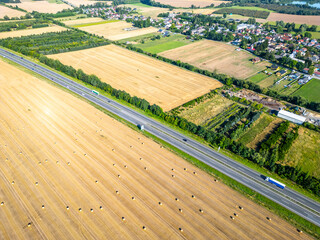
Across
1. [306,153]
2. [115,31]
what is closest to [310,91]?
[306,153]

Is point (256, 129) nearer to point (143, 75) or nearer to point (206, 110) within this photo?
point (206, 110)

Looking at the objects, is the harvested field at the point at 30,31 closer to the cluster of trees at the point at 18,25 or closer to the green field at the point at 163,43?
→ the cluster of trees at the point at 18,25

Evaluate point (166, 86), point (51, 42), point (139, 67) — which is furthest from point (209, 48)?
point (51, 42)

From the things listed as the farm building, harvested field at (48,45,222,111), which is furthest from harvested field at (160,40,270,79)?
the farm building

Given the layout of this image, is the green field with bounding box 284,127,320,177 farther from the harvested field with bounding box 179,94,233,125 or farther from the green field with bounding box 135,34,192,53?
the green field with bounding box 135,34,192,53

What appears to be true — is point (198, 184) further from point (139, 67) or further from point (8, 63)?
point (8, 63)

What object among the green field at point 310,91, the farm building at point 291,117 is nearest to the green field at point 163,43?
the green field at point 310,91
